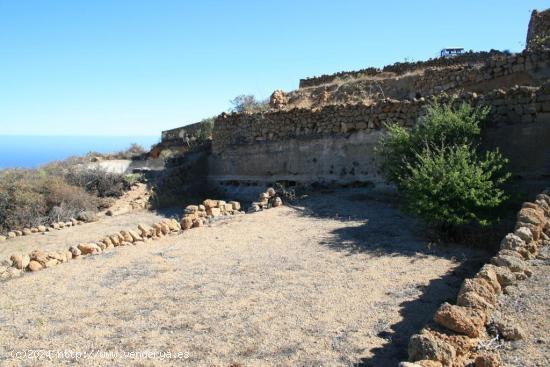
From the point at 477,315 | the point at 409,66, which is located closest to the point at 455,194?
the point at 477,315

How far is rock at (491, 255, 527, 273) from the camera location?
16.5ft

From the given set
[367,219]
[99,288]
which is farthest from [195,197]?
[99,288]

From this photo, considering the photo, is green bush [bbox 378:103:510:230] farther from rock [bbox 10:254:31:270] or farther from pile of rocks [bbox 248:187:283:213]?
rock [bbox 10:254:31:270]

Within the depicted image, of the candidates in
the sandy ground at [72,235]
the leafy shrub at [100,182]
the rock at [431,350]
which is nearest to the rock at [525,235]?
the rock at [431,350]

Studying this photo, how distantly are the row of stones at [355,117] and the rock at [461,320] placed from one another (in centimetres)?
588

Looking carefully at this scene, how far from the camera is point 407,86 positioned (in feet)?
55.5

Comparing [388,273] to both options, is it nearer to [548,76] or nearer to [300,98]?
[548,76]

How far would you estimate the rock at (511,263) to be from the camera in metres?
5.02

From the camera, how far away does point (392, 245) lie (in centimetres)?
718

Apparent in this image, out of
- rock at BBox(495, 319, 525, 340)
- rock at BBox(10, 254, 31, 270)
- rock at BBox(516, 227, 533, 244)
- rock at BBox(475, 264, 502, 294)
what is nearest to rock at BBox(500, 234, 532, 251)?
rock at BBox(516, 227, 533, 244)

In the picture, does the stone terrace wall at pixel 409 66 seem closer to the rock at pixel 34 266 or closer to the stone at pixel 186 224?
the stone at pixel 186 224

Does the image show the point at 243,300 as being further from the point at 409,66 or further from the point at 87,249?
the point at 409,66

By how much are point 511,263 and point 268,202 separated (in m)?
7.20

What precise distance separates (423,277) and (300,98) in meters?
14.5
